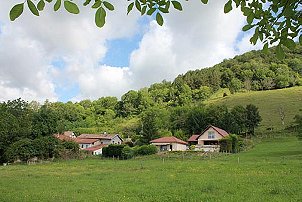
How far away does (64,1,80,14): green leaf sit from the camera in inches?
89.0

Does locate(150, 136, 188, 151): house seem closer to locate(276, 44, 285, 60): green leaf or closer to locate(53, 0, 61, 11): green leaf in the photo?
locate(276, 44, 285, 60): green leaf

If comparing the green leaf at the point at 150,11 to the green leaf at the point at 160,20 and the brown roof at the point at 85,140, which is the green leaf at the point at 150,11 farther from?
the brown roof at the point at 85,140

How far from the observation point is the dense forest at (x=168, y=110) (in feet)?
191

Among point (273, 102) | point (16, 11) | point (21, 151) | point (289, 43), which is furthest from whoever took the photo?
point (273, 102)

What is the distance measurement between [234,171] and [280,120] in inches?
2960

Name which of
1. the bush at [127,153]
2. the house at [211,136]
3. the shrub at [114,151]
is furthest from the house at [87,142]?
the bush at [127,153]

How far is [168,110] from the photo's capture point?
110 metres

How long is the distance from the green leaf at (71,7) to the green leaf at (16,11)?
29 cm

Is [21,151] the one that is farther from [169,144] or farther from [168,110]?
[168,110]

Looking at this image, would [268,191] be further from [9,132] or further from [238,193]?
[9,132]

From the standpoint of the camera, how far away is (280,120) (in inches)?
3733

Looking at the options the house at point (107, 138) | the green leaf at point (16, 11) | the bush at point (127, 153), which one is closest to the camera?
the green leaf at point (16, 11)

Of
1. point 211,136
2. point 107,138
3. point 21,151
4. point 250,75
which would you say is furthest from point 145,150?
point 250,75

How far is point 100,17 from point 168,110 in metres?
107
